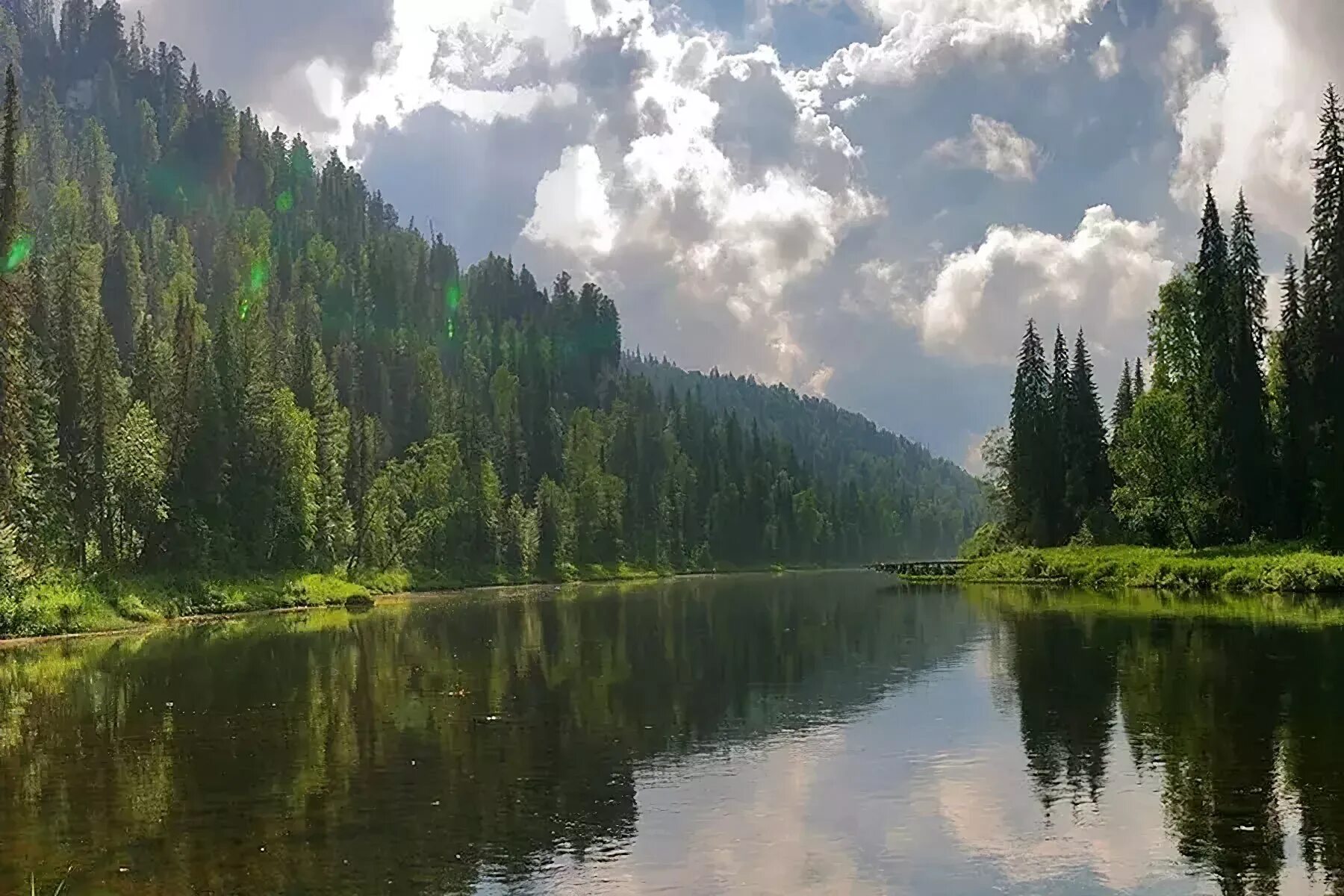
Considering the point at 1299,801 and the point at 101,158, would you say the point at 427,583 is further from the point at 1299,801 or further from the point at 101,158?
the point at 1299,801

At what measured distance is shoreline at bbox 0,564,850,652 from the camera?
7162 cm

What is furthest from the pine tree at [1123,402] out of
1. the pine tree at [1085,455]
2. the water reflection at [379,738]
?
the water reflection at [379,738]

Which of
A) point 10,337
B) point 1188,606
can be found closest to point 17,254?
point 10,337

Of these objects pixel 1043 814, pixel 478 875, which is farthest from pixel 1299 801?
pixel 478 875

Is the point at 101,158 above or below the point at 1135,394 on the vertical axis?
above

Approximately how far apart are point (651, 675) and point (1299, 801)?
26.9m

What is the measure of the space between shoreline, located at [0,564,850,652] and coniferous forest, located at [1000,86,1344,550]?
6699 centimetres

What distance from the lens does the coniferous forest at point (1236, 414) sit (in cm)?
7988

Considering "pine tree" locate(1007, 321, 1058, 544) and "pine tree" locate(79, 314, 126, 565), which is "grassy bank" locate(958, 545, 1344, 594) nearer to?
"pine tree" locate(1007, 321, 1058, 544)

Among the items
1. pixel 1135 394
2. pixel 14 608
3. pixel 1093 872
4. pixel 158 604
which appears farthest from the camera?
pixel 1135 394

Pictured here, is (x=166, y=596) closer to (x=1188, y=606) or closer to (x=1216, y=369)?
(x=1188, y=606)

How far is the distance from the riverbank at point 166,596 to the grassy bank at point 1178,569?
199 feet

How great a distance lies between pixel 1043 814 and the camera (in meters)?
21.3

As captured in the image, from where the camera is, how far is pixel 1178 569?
8112cm
